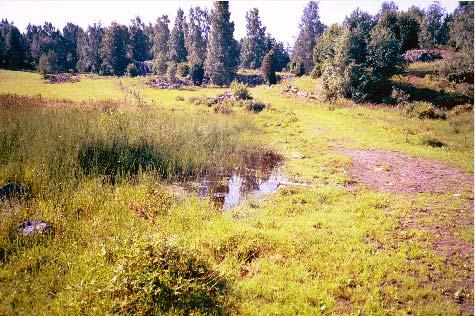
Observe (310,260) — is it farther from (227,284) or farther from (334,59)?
(334,59)

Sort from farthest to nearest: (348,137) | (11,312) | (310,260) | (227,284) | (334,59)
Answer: (334,59)
(348,137)
(310,260)
(227,284)
(11,312)

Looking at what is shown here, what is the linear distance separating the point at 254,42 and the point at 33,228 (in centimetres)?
8179

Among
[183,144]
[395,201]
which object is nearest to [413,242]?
[395,201]

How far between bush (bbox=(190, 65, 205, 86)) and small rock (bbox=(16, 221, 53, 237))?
180 ft

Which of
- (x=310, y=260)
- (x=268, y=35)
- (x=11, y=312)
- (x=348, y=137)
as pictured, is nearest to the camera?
(x=11, y=312)

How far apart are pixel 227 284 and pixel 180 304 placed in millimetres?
1005

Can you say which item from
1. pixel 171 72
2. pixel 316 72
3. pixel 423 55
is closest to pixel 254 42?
pixel 171 72

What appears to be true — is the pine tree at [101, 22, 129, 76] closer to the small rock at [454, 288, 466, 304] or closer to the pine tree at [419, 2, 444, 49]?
the pine tree at [419, 2, 444, 49]

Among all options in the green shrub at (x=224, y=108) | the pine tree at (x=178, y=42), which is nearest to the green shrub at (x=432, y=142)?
the green shrub at (x=224, y=108)

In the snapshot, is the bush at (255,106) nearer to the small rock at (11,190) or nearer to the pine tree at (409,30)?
the small rock at (11,190)

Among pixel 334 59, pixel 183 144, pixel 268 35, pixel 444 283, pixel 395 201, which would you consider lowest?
pixel 444 283

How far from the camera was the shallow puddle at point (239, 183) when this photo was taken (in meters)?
10.3

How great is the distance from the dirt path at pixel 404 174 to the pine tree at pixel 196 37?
195 ft

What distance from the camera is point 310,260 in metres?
6.28
